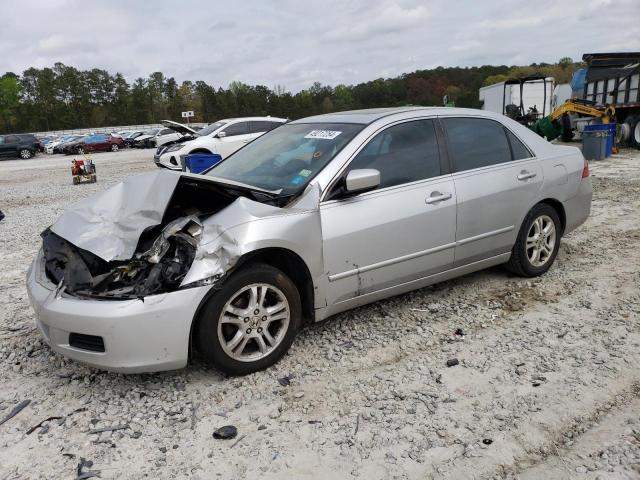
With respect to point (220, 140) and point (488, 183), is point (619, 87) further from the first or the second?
point (488, 183)

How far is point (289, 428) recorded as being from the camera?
107 inches

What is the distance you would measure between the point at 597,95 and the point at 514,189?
1621 cm

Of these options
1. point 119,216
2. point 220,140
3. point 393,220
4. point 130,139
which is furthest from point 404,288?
point 130,139

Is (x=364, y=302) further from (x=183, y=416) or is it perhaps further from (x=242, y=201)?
→ (x=183, y=416)

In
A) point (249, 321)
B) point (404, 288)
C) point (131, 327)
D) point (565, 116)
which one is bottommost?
point (404, 288)

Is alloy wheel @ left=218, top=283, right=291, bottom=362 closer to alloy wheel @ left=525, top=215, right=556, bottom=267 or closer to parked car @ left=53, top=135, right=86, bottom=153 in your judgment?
alloy wheel @ left=525, top=215, right=556, bottom=267

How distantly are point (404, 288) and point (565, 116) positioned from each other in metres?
16.0

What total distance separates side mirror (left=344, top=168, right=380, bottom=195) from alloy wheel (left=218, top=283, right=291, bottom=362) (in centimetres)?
84

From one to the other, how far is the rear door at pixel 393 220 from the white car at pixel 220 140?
11.0m

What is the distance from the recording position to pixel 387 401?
9.50ft

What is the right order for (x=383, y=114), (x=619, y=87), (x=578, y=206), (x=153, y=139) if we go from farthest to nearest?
(x=153, y=139)
(x=619, y=87)
(x=578, y=206)
(x=383, y=114)

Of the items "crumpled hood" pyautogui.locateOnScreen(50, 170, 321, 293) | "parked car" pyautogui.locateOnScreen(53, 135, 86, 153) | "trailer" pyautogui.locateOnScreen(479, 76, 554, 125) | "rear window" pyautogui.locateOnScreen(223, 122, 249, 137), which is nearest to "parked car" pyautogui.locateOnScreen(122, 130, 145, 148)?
"parked car" pyautogui.locateOnScreen(53, 135, 86, 153)

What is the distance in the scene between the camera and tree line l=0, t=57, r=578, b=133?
72.9m

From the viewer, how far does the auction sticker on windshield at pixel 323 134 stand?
12.4 ft
